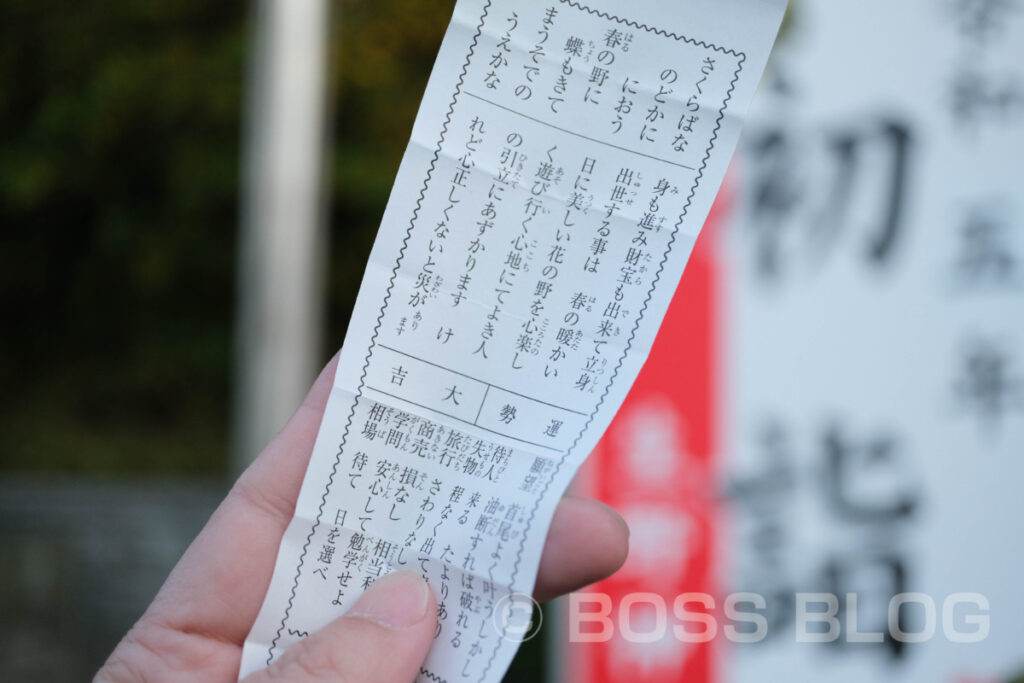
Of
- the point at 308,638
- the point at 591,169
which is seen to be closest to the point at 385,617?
the point at 308,638

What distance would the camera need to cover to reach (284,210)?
2.28 m

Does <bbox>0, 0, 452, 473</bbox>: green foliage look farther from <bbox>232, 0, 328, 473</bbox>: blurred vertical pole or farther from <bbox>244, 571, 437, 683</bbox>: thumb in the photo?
<bbox>244, 571, 437, 683</bbox>: thumb

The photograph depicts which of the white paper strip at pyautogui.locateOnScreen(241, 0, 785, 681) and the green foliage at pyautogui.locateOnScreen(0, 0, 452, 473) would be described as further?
the green foliage at pyautogui.locateOnScreen(0, 0, 452, 473)

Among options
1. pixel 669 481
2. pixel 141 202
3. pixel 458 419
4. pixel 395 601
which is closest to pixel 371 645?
pixel 395 601

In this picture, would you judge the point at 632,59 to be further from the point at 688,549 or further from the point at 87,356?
the point at 87,356

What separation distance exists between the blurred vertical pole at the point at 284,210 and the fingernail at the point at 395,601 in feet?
5.66

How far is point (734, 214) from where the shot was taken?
1614mm

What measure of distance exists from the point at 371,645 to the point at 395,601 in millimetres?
26

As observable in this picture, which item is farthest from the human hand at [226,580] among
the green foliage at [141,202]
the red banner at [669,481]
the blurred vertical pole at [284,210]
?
the green foliage at [141,202]

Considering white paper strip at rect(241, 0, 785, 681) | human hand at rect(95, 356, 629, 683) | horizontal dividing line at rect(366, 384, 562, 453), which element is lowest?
human hand at rect(95, 356, 629, 683)

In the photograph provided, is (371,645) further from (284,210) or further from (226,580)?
(284,210)

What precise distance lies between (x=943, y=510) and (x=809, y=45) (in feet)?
2.53

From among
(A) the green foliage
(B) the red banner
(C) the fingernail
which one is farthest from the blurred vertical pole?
(C) the fingernail

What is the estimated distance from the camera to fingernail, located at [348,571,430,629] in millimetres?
534
